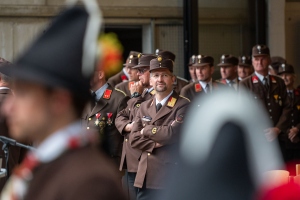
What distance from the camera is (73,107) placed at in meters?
2.88

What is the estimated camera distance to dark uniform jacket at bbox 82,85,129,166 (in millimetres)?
9812

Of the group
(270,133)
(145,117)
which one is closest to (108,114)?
(145,117)

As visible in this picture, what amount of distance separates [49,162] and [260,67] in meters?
9.97

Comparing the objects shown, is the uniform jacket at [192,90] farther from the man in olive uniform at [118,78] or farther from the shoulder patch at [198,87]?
the man in olive uniform at [118,78]

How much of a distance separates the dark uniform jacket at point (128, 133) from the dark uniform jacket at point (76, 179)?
6560mm

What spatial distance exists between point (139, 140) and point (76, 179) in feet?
20.9

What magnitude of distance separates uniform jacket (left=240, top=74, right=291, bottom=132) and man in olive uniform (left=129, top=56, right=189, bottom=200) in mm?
3224

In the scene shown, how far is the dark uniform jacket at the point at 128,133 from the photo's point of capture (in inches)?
376

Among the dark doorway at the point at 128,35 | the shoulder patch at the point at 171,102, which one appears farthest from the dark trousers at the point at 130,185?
the dark doorway at the point at 128,35

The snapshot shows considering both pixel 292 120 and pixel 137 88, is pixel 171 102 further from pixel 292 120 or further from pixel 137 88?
pixel 292 120

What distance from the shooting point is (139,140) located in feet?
29.7

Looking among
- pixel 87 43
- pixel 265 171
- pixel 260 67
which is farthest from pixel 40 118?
pixel 260 67

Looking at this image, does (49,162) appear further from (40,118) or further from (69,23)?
(69,23)

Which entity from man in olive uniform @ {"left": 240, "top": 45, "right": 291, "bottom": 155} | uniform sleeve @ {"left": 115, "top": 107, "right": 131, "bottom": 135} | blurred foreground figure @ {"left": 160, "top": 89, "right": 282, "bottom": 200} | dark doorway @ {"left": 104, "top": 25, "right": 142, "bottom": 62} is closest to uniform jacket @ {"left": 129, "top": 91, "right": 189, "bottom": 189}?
uniform sleeve @ {"left": 115, "top": 107, "right": 131, "bottom": 135}
